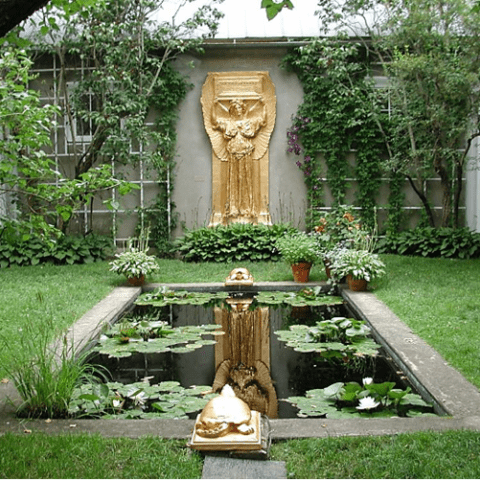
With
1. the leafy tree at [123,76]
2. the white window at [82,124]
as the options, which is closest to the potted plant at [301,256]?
the leafy tree at [123,76]

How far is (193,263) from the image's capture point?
39.4 feet

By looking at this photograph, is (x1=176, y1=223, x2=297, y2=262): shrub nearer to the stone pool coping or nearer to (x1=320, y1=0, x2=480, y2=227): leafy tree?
(x1=320, y1=0, x2=480, y2=227): leafy tree

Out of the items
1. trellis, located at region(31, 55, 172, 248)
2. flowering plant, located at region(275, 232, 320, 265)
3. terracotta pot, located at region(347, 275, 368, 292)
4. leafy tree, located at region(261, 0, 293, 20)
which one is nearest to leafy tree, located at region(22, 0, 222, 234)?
trellis, located at region(31, 55, 172, 248)

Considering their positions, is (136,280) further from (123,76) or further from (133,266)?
(123,76)

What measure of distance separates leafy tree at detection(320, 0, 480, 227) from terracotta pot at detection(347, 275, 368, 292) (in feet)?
12.5

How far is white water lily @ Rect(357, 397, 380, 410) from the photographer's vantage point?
407 cm

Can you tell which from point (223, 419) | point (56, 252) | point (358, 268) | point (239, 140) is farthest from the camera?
point (239, 140)

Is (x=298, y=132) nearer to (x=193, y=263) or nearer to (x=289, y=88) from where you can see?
(x=289, y=88)

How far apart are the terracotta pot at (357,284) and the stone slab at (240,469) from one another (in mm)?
5588

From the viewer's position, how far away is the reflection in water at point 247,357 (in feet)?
14.9

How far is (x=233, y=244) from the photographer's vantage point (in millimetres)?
12406

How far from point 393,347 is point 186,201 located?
28.7 feet

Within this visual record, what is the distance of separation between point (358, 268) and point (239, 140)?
5.62 meters

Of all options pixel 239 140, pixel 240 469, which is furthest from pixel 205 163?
pixel 240 469
